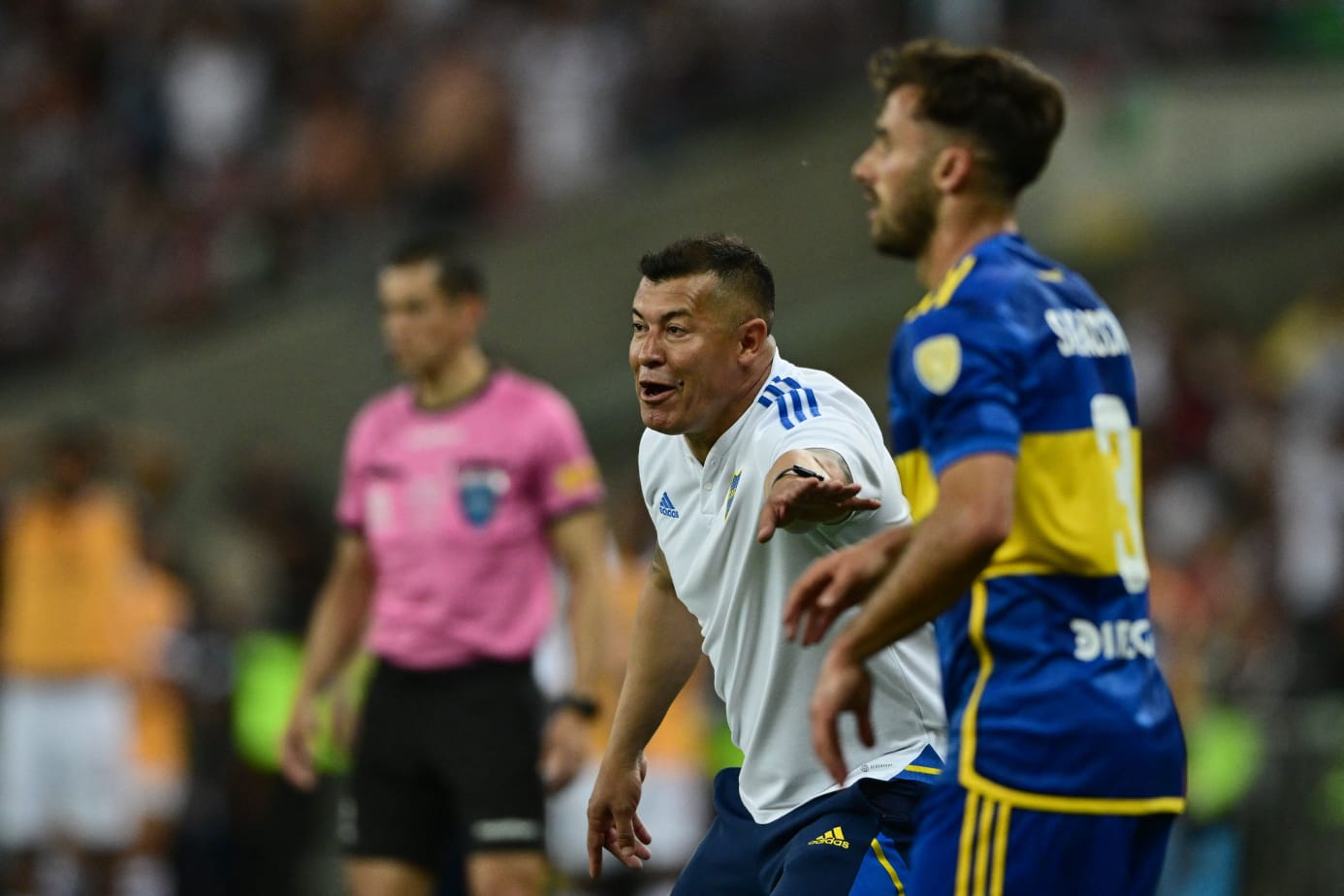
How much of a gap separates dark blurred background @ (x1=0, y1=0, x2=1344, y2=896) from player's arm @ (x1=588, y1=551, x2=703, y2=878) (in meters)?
7.95

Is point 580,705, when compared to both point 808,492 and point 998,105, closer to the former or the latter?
point 998,105

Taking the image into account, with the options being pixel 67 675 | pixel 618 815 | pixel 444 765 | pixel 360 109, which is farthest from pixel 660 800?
pixel 360 109

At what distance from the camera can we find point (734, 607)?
490 cm

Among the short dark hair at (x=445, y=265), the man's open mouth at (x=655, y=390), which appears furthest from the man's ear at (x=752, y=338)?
the short dark hair at (x=445, y=265)

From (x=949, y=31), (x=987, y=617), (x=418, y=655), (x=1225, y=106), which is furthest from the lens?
(x=1225, y=106)

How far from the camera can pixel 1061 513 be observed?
4.34 metres

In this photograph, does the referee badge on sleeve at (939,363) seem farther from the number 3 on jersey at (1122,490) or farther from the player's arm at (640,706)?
the player's arm at (640,706)

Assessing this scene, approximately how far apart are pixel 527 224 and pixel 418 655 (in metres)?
9.10

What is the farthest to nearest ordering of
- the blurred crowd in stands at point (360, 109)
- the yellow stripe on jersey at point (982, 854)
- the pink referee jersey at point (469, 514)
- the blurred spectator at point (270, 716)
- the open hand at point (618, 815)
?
1. the blurred crowd in stands at point (360, 109)
2. the blurred spectator at point (270, 716)
3. the pink referee jersey at point (469, 514)
4. the open hand at point (618, 815)
5. the yellow stripe on jersey at point (982, 854)

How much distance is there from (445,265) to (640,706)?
2866mm

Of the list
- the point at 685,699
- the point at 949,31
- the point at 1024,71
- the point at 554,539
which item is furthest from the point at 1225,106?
the point at 1024,71

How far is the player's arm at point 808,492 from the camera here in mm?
4168

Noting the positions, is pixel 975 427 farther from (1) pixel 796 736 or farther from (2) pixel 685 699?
(2) pixel 685 699

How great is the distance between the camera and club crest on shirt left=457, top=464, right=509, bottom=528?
7.58m
